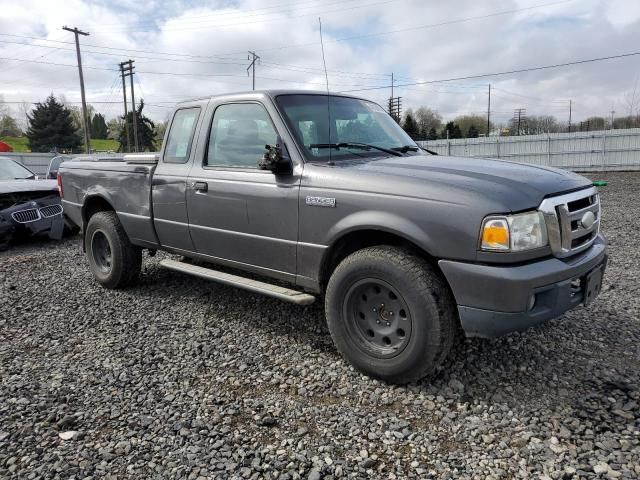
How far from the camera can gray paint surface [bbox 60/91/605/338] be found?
2756 mm

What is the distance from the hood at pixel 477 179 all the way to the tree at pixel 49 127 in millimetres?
61396

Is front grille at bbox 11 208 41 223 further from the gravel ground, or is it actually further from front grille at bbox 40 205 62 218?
the gravel ground

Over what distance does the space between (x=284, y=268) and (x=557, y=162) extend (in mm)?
23557

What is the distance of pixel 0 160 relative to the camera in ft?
32.5

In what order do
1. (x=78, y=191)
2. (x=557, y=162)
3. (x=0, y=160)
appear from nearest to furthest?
(x=78, y=191) < (x=0, y=160) < (x=557, y=162)

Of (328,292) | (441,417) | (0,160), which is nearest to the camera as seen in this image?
(441,417)

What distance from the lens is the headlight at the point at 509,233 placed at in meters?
2.63

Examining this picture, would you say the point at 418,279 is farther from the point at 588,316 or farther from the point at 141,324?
the point at 141,324

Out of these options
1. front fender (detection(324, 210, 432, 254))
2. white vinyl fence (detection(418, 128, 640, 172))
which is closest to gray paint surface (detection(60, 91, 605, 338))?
front fender (detection(324, 210, 432, 254))

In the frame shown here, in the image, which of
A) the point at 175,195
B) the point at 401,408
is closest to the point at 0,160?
the point at 175,195

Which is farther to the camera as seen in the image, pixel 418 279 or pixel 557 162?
pixel 557 162

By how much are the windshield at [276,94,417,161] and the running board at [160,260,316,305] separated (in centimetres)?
100

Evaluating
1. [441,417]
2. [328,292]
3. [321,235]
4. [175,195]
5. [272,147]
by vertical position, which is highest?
[272,147]

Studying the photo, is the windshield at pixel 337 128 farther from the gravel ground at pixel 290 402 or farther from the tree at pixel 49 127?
the tree at pixel 49 127
